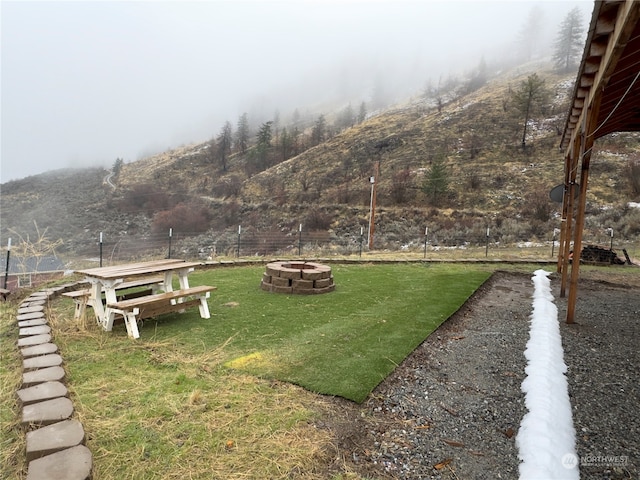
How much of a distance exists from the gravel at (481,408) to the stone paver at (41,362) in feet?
9.20

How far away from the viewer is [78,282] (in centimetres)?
777

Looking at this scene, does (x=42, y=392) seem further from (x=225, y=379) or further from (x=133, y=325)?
(x=133, y=325)

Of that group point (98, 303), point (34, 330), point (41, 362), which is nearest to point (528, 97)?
point (98, 303)

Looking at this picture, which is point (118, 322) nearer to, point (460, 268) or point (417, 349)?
point (417, 349)

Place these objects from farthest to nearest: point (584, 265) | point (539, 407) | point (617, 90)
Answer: point (584, 265), point (617, 90), point (539, 407)

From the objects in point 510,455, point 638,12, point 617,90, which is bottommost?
point 510,455

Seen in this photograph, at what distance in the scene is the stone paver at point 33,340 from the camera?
4114mm

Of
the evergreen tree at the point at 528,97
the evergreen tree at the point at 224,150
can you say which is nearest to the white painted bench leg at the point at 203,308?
the evergreen tree at the point at 528,97

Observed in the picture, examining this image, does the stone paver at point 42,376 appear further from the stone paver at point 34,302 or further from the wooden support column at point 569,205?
the wooden support column at point 569,205

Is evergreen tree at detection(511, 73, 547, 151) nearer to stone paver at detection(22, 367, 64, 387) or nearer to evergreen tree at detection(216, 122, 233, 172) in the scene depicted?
evergreen tree at detection(216, 122, 233, 172)

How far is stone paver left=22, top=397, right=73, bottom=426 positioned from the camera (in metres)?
2.63

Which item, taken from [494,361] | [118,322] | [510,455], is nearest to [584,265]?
[494,361]

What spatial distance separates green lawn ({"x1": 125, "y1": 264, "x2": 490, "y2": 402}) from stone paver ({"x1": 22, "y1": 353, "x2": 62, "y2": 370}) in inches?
43.8

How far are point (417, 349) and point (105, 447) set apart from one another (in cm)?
327
